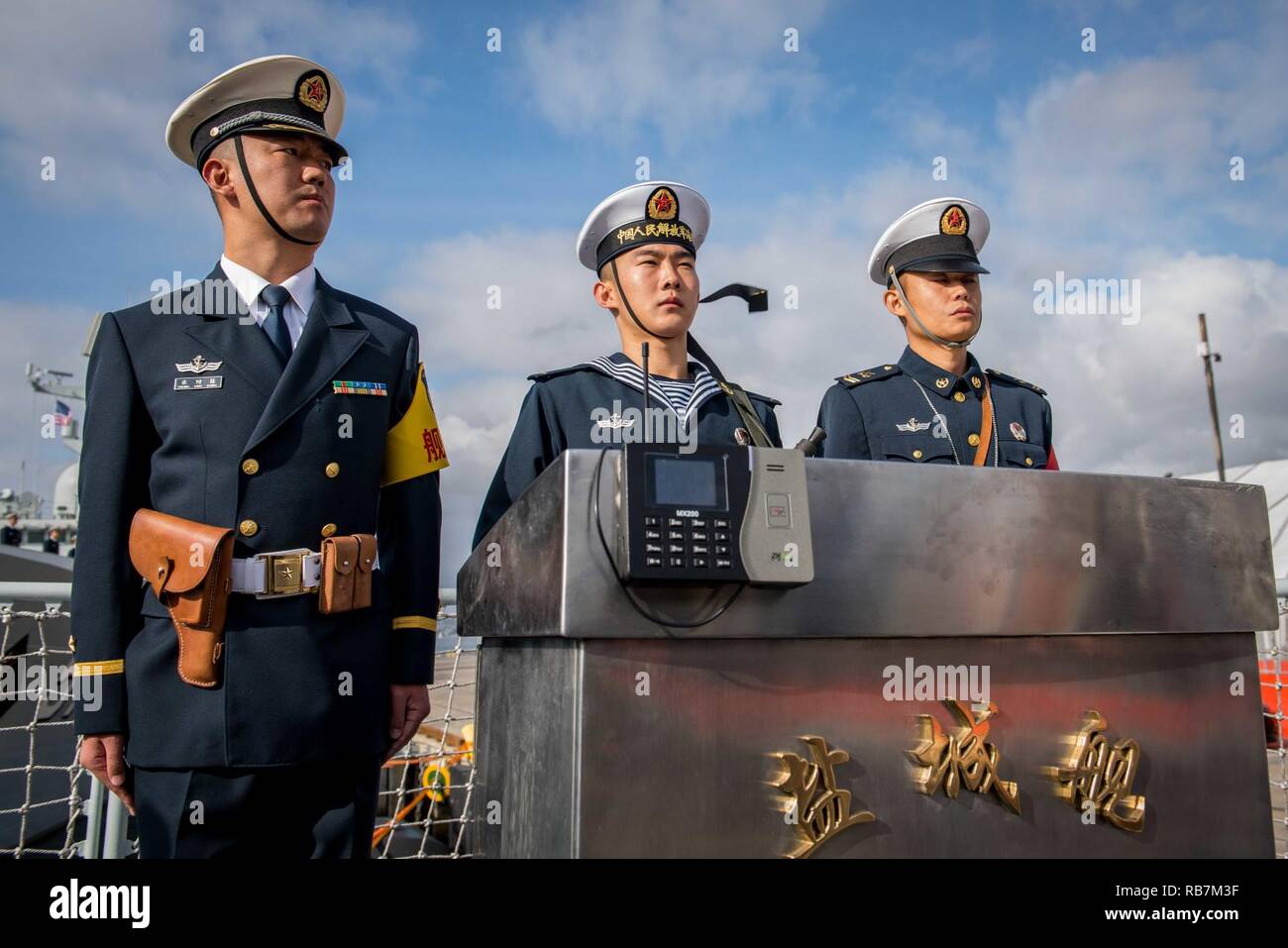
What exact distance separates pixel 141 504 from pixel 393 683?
0.69 metres

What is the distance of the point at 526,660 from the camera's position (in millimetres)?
1586

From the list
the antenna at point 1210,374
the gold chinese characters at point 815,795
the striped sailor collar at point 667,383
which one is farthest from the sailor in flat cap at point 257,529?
→ the antenna at point 1210,374

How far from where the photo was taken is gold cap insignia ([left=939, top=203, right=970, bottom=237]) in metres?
3.29

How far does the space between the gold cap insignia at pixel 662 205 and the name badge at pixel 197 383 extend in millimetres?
1405

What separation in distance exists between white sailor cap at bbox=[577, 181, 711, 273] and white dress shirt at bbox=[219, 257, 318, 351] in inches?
39.2

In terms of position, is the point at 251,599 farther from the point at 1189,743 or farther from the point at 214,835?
the point at 1189,743

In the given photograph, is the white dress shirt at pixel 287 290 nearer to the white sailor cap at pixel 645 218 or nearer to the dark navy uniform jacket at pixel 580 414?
the dark navy uniform jacket at pixel 580 414

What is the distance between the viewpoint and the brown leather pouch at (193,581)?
1.94 meters

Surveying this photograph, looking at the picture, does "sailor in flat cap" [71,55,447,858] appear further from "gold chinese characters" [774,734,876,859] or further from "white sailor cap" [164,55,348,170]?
"gold chinese characters" [774,734,876,859]

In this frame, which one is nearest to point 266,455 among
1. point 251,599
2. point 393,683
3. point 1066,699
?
point 251,599

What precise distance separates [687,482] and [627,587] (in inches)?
7.2

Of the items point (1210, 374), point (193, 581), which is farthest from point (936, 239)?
point (1210, 374)

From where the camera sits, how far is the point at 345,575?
2.09 meters

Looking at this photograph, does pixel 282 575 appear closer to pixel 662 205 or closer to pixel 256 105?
pixel 256 105
